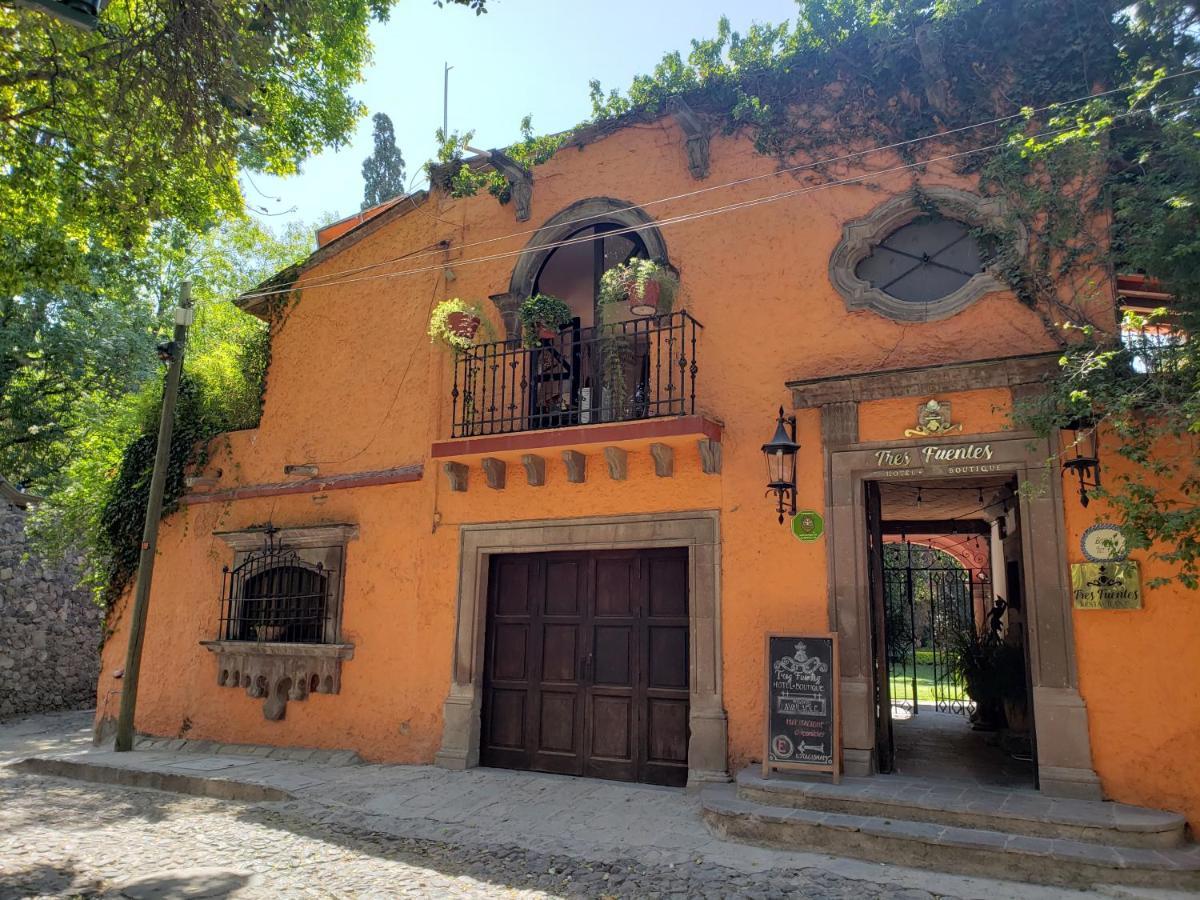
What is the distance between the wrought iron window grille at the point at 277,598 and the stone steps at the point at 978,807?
Answer: 5406mm

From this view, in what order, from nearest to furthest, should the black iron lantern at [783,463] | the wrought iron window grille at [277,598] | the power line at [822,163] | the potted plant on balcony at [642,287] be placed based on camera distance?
1. the power line at [822,163]
2. the black iron lantern at [783,463]
3. the potted plant on balcony at [642,287]
4. the wrought iron window grille at [277,598]

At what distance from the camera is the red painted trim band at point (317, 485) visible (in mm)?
9438

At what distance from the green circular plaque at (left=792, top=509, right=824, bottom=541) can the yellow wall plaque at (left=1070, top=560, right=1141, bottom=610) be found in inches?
73.6

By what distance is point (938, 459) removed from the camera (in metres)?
6.76

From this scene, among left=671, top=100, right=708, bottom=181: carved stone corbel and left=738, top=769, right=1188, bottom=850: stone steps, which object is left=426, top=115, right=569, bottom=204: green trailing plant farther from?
left=738, top=769, right=1188, bottom=850: stone steps

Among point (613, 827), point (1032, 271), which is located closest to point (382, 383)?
point (613, 827)

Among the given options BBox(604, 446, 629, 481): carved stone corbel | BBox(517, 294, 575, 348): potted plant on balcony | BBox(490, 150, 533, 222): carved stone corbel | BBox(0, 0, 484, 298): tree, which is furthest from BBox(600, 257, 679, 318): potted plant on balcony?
BBox(0, 0, 484, 298): tree

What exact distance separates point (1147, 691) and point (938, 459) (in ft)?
6.98

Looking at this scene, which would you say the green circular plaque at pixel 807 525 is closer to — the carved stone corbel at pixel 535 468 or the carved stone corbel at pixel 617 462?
the carved stone corbel at pixel 617 462

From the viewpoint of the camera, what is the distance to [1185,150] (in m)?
5.26

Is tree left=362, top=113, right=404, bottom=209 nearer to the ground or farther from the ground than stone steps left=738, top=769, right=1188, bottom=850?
farther from the ground

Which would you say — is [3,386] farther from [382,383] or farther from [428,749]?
[428,749]

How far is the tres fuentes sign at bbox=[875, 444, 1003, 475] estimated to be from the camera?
659cm

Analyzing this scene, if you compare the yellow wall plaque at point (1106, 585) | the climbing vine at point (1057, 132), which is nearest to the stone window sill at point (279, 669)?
the climbing vine at point (1057, 132)
